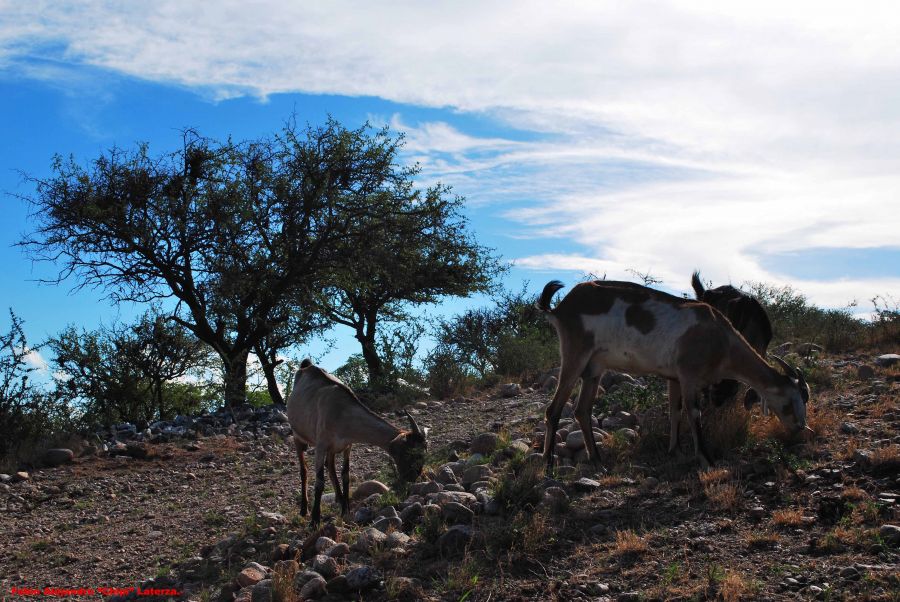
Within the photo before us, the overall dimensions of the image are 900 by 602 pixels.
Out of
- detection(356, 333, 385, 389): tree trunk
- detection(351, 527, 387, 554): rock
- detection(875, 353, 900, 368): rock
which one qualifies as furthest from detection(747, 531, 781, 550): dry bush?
detection(356, 333, 385, 389): tree trunk

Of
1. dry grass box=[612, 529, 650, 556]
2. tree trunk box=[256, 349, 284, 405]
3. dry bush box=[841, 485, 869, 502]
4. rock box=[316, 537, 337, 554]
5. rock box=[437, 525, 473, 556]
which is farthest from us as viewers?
tree trunk box=[256, 349, 284, 405]

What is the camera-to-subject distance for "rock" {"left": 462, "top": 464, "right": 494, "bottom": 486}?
27.9 feet

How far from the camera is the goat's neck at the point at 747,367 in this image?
846 cm

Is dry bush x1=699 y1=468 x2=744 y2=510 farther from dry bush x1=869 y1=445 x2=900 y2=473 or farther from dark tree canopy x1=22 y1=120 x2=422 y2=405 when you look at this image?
dark tree canopy x1=22 y1=120 x2=422 y2=405

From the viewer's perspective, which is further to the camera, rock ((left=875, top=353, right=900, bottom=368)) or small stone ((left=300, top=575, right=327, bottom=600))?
rock ((left=875, top=353, right=900, bottom=368))

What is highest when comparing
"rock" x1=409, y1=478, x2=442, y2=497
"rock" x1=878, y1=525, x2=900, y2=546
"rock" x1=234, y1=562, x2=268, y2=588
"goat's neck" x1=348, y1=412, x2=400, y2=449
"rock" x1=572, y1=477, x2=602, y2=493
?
"goat's neck" x1=348, y1=412, x2=400, y2=449

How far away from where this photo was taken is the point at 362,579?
5875 mm

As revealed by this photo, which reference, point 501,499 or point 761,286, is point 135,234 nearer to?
point 501,499

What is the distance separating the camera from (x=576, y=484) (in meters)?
7.77

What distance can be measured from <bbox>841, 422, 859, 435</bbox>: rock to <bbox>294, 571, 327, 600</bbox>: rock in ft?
19.1

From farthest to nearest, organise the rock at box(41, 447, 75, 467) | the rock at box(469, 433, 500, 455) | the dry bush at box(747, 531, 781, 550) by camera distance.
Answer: the rock at box(41, 447, 75, 467) < the rock at box(469, 433, 500, 455) < the dry bush at box(747, 531, 781, 550)

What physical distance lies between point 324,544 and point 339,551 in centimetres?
28

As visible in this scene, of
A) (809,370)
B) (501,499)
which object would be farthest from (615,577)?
(809,370)

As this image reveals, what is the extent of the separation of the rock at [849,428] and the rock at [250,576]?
20.2 feet
